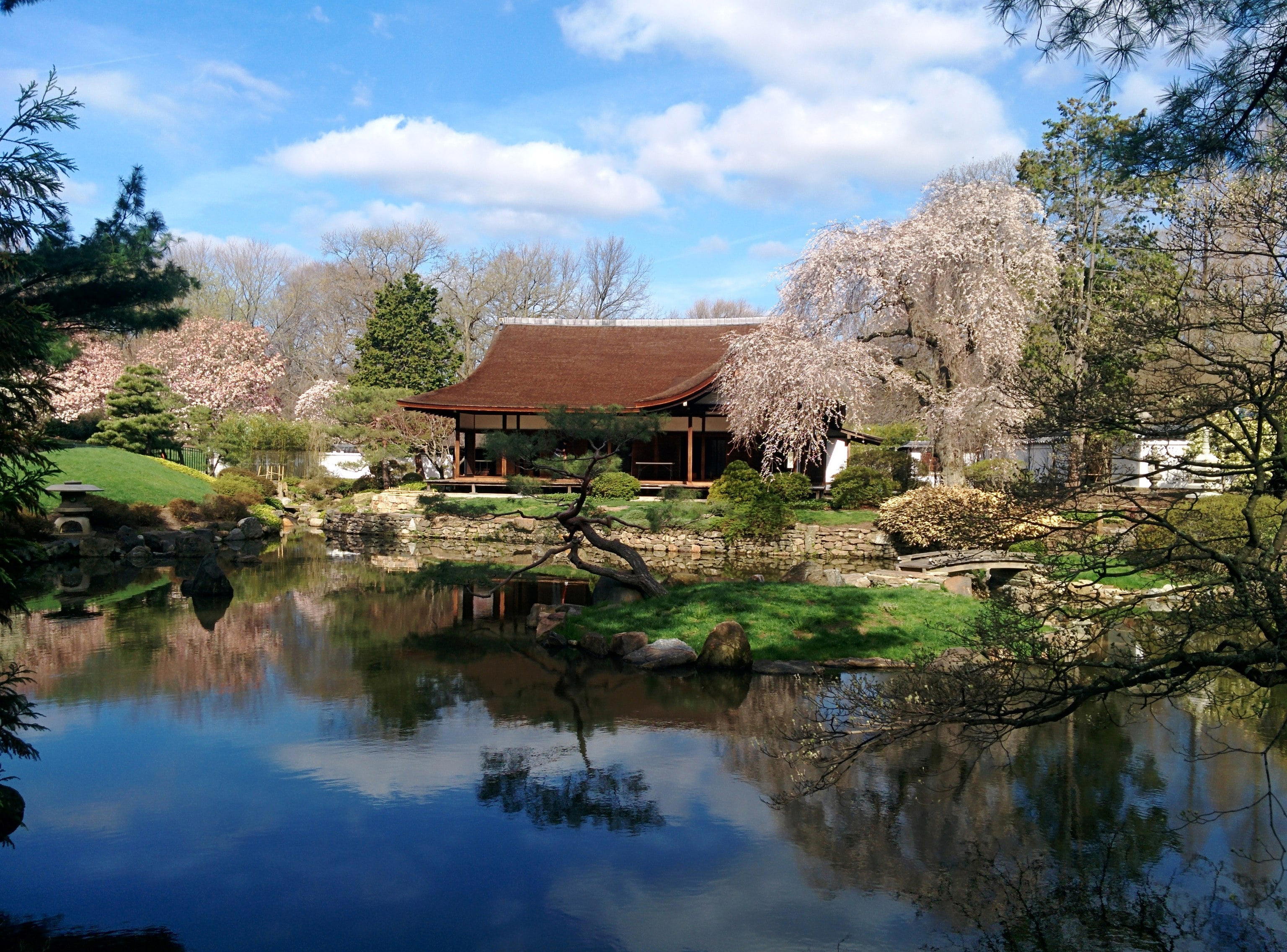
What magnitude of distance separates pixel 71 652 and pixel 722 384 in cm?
1690

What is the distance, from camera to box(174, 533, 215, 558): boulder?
21.8 meters

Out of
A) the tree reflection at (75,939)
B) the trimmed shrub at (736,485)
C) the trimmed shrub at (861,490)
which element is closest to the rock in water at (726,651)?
the tree reflection at (75,939)

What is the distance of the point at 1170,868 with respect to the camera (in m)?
5.65

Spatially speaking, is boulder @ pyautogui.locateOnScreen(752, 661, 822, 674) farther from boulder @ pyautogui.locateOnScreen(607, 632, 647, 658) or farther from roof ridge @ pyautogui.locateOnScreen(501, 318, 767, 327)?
roof ridge @ pyautogui.locateOnScreen(501, 318, 767, 327)

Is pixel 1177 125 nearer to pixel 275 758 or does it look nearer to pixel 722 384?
pixel 275 758

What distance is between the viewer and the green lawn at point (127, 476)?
961 inches

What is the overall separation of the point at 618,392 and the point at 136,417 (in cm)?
1560

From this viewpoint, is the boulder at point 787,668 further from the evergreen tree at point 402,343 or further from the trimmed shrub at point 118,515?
the evergreen tree at point 402,343

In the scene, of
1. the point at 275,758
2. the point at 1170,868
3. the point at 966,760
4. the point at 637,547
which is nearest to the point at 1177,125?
the point at 1170,868

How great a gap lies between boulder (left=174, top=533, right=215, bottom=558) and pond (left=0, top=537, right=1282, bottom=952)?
12043 mm

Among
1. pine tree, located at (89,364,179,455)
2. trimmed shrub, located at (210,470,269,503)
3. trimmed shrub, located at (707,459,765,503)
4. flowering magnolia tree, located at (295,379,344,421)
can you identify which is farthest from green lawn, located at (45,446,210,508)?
trimmed shrub, located at (707,459,765,503)

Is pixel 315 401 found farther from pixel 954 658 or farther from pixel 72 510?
pixel 954 658

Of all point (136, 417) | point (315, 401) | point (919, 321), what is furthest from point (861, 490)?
point (315, 401)

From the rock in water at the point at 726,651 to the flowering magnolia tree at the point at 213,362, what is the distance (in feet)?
103
